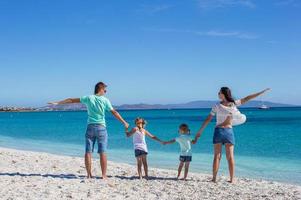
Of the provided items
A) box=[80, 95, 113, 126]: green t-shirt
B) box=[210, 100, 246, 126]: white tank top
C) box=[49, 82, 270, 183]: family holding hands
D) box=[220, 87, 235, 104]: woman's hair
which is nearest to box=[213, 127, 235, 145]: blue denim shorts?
box=[49, 82, 270, 183]: family holding hands

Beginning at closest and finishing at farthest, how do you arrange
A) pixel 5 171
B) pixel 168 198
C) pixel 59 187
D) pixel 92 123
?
1. pixel 168 198
2. pixel 59 187
3. pixel 92 123
4. pixel 5 171

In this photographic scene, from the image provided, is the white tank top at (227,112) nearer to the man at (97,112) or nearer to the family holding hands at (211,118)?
the family holding hands at (211,118)

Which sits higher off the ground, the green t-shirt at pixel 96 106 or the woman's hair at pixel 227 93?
the woman's hair at pixel 227 93

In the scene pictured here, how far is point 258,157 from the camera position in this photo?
17.0 meters

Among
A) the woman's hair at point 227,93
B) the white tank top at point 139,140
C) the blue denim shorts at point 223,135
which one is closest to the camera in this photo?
the woman's hair at point 227,93

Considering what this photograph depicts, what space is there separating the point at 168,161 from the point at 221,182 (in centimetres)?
641

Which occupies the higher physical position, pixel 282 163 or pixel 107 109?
pixel 107 109

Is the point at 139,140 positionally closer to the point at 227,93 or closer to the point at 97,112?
the point at 97,112

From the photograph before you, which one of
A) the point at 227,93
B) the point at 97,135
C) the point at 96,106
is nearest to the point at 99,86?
the point at 96,106

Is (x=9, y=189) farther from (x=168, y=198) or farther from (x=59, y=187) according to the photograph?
(x=168, y=198)

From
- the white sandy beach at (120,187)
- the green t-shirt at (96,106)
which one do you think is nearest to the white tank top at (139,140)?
the white sandy beach at (120,187)

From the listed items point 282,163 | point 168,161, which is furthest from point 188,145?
point 282,163

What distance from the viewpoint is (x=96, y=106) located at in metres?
8.22

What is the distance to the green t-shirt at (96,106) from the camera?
8203mm
